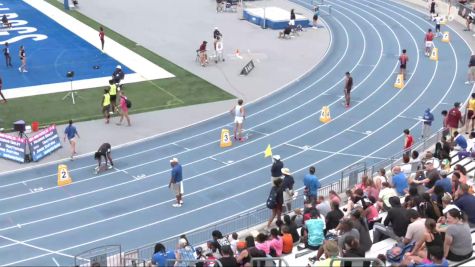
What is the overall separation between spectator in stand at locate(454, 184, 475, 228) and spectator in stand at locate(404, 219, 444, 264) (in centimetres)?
178

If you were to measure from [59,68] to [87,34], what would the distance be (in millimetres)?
7265

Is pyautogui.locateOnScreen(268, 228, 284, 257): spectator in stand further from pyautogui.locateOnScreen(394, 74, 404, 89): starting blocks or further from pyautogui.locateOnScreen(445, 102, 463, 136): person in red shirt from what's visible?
pyautogui.locateOnScreen(394, 74, 404, 89): starting blocks

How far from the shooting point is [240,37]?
→ 136ft

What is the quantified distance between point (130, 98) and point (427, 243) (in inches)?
796

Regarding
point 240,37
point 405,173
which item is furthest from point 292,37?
point 405,173

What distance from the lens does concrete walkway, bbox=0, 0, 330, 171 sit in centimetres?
2725

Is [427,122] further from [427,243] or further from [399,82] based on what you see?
[427,243]

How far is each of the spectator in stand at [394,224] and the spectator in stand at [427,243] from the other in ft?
3.99

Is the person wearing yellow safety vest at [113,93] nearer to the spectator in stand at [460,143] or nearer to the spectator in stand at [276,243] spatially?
the spectator in stand at [460,143]

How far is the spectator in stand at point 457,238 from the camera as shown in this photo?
1242 cm

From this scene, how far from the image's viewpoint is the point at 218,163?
79.6 ft

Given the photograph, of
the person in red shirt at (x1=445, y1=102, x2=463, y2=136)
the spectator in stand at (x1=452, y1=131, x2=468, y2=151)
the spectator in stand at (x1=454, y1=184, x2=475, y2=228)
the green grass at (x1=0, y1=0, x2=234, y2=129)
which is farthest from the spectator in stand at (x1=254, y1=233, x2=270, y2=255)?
the green grass at (x1=0, y1=0, x2=234, y2=129)

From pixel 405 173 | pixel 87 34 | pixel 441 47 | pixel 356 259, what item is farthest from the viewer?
pixel 87 34

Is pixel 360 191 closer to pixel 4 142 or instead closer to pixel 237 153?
pixel 237 153
